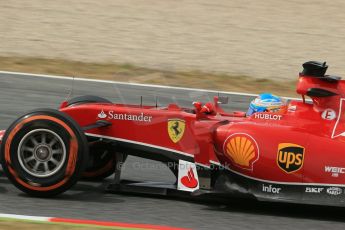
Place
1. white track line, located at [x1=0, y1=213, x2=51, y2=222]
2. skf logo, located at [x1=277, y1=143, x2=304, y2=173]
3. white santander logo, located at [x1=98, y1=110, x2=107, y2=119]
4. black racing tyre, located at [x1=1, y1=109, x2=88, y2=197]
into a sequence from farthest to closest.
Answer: white santander logo, located at [x1=98, y1=110, x2=107, y2=119]
black racing tyre, located at [x1=1, y1=109, x2=88, y2=197]
skf logo, located at [x1=277, y1=143, x2=304, y2=173]
white track line, located at [x1=0, y1=213, x2=51, y2=222]

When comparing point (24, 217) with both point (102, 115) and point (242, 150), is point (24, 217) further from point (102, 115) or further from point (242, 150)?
point (242, 150)

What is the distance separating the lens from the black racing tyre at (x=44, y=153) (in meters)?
6.60

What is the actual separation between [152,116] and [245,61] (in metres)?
8.13

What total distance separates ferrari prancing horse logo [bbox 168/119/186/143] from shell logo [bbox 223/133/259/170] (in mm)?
466

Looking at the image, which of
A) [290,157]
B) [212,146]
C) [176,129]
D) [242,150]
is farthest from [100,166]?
[290,157]

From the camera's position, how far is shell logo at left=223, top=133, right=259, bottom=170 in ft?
21.6

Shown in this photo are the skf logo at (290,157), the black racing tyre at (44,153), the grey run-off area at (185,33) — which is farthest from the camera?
the grey run-off area at (185,33)

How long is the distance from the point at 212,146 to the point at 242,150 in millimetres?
308

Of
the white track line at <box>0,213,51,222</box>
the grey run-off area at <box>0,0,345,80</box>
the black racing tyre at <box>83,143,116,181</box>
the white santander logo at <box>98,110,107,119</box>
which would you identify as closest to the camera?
the white track line at <box>0,213,51,222</box>

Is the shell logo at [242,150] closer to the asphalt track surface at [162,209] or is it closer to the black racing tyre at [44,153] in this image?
the asphalt track surface at [162,209]

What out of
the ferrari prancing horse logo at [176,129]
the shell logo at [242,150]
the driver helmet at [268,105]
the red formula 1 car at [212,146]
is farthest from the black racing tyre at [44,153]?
the driver helmet at [268,105]

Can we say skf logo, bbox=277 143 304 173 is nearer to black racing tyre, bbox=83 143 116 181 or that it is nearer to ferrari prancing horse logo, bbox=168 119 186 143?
ferrari prancing horse logo, bbox=168 119 186 143

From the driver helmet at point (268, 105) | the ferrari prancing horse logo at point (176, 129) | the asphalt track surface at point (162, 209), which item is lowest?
the asphalt track surface at point (162, 209)

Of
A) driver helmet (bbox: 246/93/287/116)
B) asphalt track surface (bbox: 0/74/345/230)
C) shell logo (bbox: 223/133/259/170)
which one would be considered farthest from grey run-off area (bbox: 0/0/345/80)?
shell logo (bbox: 223/133/259/170)
